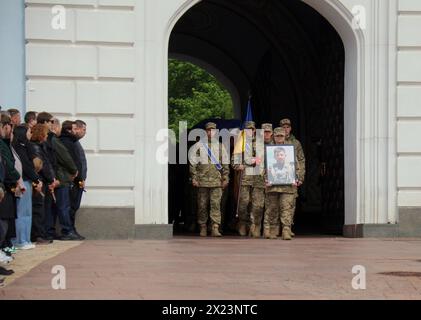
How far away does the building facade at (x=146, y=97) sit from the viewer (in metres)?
17.0

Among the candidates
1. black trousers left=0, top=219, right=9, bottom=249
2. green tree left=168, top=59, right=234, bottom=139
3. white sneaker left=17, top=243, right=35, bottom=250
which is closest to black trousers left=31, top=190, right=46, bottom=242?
white sneaker left=17, top=243, right=35, bottom=250

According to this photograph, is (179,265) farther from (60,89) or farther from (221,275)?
(60,89)

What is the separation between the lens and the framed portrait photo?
57.9 ft

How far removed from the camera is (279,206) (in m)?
17.9

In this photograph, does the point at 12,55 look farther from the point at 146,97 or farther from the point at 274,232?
the point at 274,232

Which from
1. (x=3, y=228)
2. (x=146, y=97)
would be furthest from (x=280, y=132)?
(x=3, y=228)

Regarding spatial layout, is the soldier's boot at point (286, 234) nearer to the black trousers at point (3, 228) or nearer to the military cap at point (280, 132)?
the military cap at point (280, 132)

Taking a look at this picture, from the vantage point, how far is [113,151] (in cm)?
1712

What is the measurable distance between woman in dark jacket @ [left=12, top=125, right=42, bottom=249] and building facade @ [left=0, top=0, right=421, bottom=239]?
7.77 feet

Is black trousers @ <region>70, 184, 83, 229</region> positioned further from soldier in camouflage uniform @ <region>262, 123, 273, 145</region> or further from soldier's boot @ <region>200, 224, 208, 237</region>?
soldier in camouflage uniform @ <region>262, 123, 273, 145</region>

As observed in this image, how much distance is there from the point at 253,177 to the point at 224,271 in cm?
696

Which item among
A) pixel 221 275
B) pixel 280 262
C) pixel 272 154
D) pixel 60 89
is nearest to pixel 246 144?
pixel 272 154

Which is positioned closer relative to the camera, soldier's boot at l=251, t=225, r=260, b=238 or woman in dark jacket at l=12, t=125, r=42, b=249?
woman in dark jacket at l=12, t=125, r=42, b=249

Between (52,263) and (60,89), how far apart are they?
541 cm
